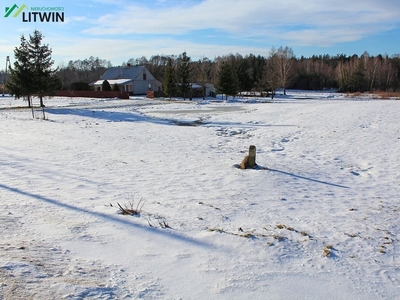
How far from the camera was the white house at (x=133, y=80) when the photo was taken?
68625 mm

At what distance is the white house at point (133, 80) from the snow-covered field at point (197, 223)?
57.5 m

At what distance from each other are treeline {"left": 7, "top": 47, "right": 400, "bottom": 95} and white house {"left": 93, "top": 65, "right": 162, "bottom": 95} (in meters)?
3.38

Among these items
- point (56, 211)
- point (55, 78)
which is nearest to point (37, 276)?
point (56, 211)

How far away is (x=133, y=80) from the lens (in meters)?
68.2

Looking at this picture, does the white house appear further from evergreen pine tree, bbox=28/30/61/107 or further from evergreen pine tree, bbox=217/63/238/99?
evergreen pine tree, bbox=28/30/61/107

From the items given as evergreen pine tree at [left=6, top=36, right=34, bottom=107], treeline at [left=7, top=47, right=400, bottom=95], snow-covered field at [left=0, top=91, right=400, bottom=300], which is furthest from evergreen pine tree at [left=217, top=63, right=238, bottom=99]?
snow-covered field at [left=0, top=91, right=400, bottom=300]

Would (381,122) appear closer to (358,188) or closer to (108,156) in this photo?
(358,188)

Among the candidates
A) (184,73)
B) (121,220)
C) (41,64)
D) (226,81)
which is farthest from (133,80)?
(121,220)

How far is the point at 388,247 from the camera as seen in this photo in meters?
5.15

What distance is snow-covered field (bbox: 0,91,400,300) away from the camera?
3822mm

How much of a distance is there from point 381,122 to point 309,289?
1807cm

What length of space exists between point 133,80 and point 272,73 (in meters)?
27.3

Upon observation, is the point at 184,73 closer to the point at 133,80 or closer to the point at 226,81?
the point at 226,81

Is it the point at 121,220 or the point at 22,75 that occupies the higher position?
the point at 22,75
